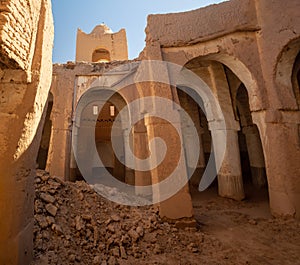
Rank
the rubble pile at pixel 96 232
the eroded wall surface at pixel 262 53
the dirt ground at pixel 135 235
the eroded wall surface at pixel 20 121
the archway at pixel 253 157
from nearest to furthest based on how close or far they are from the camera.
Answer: the eroded wall surface at pixel 20 121 < the rubble pile at pixel 96 232 < the dirt ground at pixel 135 235 < the eroded wall surface at pixel 262 53 < the archway at pixel 253 157

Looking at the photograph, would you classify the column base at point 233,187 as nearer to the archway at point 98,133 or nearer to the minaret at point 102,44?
the archway at point 98,133

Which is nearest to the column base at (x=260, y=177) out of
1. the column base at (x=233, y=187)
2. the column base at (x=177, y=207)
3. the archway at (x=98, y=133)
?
the column base at (x=233, y=187)

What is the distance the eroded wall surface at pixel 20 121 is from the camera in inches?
83.1

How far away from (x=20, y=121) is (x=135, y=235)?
9.19 ft

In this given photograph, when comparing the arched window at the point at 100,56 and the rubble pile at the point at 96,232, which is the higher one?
the arched window at the point at 100,56

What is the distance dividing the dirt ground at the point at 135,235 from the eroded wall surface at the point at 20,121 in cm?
52

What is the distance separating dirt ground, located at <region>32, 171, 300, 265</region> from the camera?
3.00 m

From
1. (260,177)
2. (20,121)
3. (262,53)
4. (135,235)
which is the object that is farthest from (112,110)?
(20,121)

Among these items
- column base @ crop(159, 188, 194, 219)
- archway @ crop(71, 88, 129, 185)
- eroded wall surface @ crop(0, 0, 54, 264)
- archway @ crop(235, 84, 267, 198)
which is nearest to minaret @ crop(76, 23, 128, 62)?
archway @ crop(71, 88, 129, 185)

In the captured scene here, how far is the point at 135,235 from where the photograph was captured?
364cm

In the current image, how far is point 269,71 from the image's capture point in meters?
5.12

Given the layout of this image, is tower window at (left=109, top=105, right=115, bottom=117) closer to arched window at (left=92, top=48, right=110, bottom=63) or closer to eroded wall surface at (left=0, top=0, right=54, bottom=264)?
arched window at (left=92, top=48, right=110, bottom=63)

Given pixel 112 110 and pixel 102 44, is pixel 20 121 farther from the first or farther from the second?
pixel 102 44

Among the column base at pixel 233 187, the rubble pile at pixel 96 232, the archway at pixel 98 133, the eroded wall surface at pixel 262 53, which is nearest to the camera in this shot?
the rubble pile at pixel 96 232
